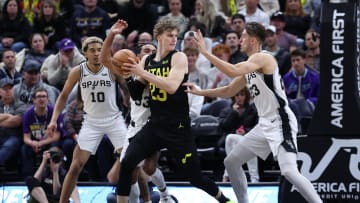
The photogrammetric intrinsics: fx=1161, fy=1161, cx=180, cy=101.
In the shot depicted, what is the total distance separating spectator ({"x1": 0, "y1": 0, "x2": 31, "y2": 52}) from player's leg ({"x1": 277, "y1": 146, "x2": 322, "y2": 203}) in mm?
8368

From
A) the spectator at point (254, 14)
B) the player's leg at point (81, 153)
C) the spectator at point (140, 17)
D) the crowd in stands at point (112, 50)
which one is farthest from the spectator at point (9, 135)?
the spectator at point (254, 14)

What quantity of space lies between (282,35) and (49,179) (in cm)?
527

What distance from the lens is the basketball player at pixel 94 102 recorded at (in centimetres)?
1485

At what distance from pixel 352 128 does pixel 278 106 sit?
1415 mm

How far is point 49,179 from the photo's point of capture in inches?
631

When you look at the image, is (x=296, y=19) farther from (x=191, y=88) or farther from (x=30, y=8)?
(x=191, y=88)

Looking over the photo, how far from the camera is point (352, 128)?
47.3ft

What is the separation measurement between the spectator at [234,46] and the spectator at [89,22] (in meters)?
2.48

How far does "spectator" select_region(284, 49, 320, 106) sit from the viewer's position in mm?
17328

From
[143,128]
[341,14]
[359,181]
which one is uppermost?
[341,14]

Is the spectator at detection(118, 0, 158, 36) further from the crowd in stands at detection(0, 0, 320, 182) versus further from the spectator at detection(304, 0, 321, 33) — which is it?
the spectator at detection(304, 0, 321, 33)

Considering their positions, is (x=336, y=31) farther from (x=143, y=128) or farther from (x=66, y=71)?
(x=66, y=71)

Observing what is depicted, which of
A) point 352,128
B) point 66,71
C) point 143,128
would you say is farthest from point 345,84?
point 66,71

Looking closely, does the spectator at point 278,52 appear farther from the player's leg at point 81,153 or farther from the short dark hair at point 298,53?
the player's leg at point 81,153
